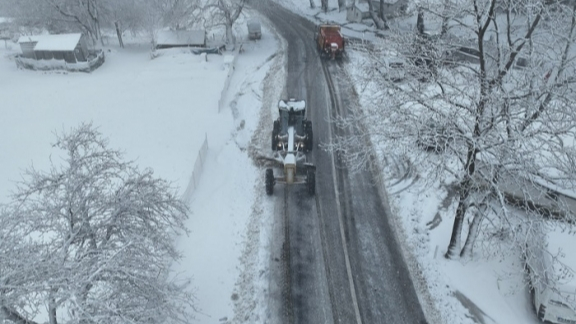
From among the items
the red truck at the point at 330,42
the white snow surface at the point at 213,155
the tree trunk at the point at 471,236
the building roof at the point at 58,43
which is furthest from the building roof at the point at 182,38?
the tree trunk at the point at 471,236

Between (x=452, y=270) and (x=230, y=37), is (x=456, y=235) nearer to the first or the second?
(x=452, y=270)

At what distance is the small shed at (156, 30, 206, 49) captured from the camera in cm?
3738

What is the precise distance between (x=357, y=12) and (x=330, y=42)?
1414cm

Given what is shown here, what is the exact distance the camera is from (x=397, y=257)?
48.2 feet

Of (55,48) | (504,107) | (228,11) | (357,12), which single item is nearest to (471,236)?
(504,107)

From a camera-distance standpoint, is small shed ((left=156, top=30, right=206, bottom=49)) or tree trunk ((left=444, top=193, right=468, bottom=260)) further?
small shed ((left=156, top=30, right=206, bottom=49))

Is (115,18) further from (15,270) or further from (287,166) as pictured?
(15,270)

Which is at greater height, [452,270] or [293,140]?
[293,140]

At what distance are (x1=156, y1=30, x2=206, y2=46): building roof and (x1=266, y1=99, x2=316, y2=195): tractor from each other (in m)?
20.8

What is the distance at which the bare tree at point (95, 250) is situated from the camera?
825cm

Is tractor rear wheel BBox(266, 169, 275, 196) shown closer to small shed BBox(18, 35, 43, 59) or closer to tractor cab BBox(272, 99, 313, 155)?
tractor cab BBox(272, 99, 313, 155)

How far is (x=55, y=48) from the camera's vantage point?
35.6 metres

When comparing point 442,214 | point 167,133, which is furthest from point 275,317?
point 167,133

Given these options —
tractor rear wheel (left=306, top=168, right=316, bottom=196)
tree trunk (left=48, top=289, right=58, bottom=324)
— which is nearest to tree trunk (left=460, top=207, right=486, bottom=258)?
tractor rear wheel (left=306, top=168, right=316, bottom=196)
